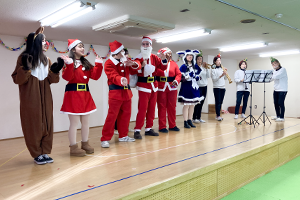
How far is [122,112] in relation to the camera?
3980mm

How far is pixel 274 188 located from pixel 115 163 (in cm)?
194

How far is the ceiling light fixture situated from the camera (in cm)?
319

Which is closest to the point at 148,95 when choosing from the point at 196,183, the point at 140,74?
the point at 140,74

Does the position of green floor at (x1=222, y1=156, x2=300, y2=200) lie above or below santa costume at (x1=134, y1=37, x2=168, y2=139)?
below

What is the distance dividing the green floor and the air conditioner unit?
8.85ft

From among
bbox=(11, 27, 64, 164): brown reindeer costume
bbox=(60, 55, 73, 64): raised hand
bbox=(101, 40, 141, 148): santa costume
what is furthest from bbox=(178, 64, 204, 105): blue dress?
bbox=(11, 27, 64, 164): brown reindeer costume

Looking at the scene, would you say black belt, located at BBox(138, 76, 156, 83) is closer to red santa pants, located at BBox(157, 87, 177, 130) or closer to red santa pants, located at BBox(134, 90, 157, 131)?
red santa pants, located at BBox(134, 90, 157, 131)

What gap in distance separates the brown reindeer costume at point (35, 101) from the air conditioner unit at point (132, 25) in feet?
4.35

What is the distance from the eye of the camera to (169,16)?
387 centimetres

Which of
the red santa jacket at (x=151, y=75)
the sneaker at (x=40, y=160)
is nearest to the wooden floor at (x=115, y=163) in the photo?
the sneaker at (x=40, y=160)

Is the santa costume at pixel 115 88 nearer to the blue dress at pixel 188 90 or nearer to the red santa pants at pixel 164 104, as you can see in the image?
the red santa pants at pixel 164 104

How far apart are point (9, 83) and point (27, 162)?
8.33 feet

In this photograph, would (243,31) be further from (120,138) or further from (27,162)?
(27,162)

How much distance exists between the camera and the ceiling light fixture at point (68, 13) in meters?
3.19
